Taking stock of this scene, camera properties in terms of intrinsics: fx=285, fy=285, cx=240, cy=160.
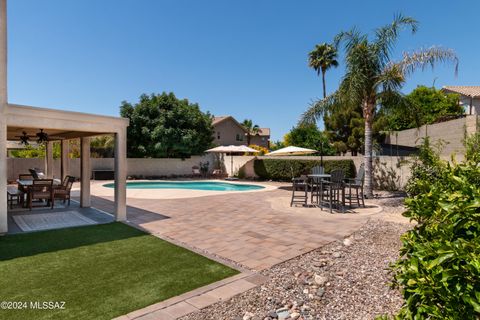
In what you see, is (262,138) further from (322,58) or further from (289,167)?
(289,167)

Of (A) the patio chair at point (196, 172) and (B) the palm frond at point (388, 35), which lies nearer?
(B) the palm frond at point (388, 35)

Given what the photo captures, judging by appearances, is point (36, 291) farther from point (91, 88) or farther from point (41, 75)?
point (91, 88)

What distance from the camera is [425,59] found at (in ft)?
35.8

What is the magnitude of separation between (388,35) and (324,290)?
1122 cm

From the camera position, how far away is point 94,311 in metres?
3.38

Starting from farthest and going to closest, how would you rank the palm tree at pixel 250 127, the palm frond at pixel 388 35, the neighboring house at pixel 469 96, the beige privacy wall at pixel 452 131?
the palm tree at pixel 250 127 → the neighboring house at pixel 469 96 → the beige privacy wall at pixel 452 131 → the palm frond at pixel 388 35

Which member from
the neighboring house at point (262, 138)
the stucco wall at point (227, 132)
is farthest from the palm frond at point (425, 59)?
the neighboring house at point (262, 138)

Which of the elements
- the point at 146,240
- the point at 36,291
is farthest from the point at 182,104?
the point at 36,291

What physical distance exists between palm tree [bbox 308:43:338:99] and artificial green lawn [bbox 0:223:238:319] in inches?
1345

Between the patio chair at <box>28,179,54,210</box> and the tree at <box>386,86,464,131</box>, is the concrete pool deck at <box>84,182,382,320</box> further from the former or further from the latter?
the tree at <box>386,86,464,131</box>

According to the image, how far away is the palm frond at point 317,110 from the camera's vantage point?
41.9 ft

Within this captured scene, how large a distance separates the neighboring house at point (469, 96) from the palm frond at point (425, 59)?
21.9 metres

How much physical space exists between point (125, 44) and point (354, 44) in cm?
1242

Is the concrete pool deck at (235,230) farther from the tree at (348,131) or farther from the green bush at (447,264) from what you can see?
the tree at (348,131)
